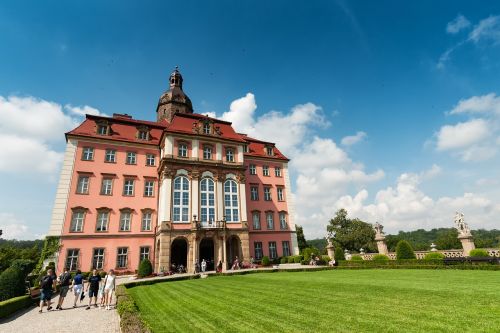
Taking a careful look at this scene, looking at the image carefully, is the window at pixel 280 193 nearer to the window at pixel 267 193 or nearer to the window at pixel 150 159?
the window at pixel 267 193

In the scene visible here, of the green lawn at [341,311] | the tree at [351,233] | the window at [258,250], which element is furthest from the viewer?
the tree at [351,233]

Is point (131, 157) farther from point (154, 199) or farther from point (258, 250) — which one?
point (258, 250)

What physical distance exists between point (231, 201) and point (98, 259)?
48.8ft

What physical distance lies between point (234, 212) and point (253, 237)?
5.72 metres

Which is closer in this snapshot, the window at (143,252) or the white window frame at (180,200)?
the white window frame at (180,200)

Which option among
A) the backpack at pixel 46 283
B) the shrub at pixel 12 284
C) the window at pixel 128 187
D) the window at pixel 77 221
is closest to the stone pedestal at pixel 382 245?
the window at pixel 128 187

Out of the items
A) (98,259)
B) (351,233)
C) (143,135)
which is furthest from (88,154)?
(351,233)

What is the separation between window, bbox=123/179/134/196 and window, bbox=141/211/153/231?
278 cm

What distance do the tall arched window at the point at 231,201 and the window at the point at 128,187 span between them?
10594 mm

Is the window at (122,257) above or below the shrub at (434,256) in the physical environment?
above

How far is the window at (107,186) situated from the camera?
94.1ft

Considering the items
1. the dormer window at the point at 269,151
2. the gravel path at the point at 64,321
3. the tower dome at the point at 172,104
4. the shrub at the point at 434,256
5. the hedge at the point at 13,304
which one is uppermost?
the tower dome at the point at 172,104

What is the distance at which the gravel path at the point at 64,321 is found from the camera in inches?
356

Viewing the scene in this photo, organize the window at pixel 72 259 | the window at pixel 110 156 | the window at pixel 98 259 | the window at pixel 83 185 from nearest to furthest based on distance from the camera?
1. the window at pixel 72 259
2. the window at pixel 98 259
3. the window at pixel 83 185
4. the window at pixel 110 156
